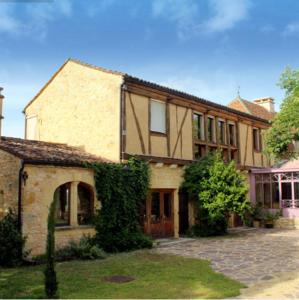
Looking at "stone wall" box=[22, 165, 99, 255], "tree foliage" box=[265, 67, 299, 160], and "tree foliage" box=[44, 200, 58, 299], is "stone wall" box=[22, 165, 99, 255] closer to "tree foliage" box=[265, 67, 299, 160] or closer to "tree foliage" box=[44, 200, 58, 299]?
"tree foliage" box=[44, 200, 58, 299]

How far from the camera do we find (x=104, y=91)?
16.4m

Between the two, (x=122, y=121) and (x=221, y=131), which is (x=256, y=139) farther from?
(x=122, y=121)

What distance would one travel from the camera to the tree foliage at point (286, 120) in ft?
48.6

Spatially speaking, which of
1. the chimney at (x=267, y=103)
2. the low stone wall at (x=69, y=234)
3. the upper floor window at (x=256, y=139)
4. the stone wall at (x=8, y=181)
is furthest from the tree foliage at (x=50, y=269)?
the chimney at (x=267, y=103)

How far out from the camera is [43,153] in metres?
13.5

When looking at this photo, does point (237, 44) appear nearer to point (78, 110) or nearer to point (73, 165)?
point (73, 165)

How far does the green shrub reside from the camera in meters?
11.4

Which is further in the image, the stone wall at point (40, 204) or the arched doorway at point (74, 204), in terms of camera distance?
the arched doorway at point (74, 204)

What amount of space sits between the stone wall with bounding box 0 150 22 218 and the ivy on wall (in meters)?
2.75

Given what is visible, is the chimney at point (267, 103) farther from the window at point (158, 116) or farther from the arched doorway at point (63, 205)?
the arched doorway at point (63, 205)

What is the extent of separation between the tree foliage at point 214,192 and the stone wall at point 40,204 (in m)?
6.38

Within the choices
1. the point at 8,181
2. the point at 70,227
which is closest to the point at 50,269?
the point at 8,181

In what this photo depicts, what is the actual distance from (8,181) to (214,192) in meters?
8.92

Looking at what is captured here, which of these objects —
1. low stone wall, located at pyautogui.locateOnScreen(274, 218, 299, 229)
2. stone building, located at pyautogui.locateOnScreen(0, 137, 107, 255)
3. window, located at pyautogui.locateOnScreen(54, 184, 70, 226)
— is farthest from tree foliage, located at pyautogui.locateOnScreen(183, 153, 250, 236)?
window, located at pyautogui.locateOnScreen(54, 184, 70, 226)
